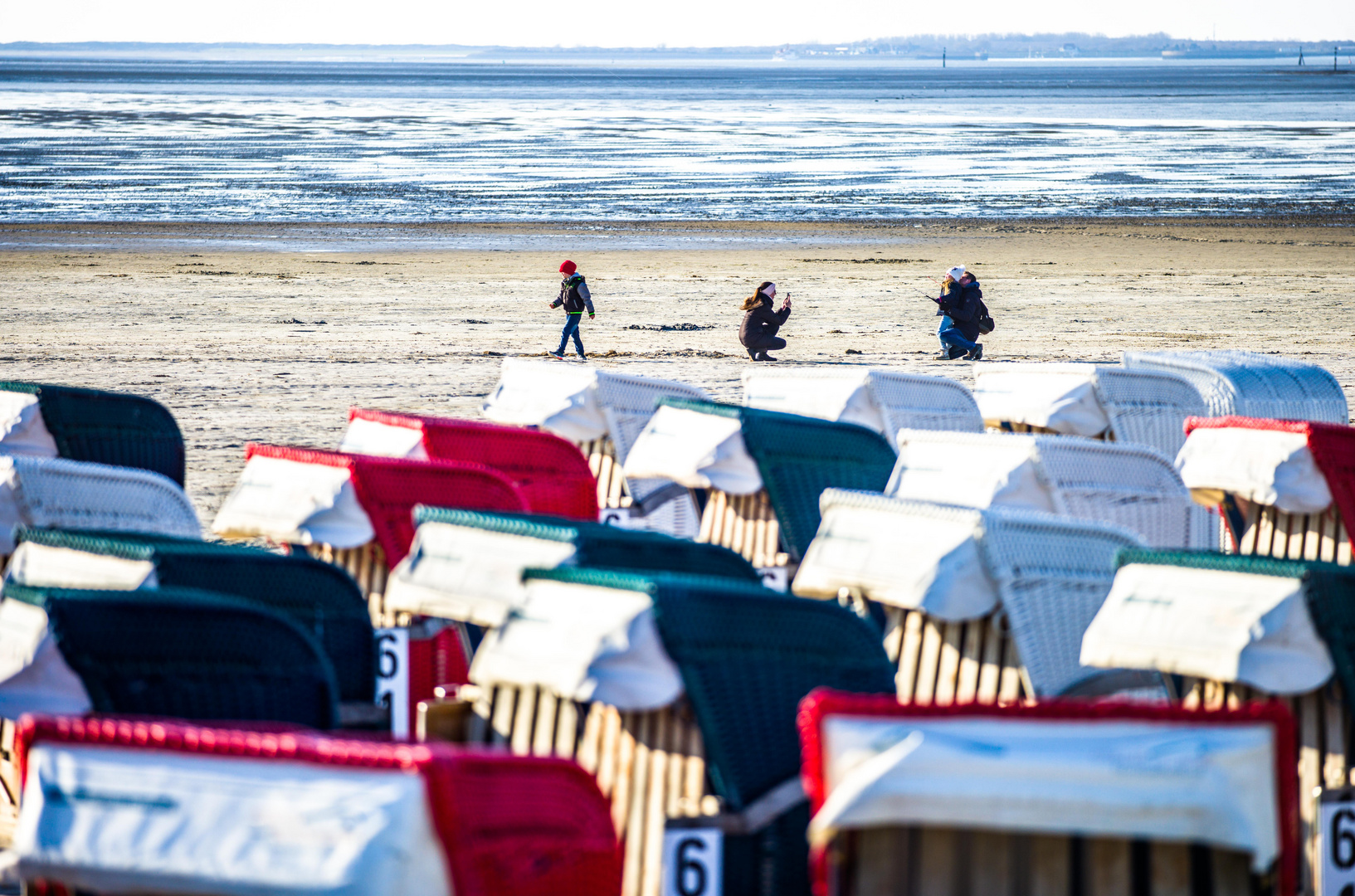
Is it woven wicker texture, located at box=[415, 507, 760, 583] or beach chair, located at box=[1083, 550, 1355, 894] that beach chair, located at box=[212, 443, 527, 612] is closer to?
woven wicker texture, located at box=[415, 507, 760, 583]

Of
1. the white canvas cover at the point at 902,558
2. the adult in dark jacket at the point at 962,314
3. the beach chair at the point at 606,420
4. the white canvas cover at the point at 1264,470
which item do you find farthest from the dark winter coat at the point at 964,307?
the white canvas cover at the point at 902,558

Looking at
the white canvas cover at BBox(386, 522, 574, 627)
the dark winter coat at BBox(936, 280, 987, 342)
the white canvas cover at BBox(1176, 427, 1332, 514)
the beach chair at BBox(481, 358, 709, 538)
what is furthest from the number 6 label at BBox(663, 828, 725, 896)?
the dark winter coat at BBox(936, 280, 987, 342)

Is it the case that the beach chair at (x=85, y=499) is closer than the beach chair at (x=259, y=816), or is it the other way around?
the beach chair at (x=259, y=816)

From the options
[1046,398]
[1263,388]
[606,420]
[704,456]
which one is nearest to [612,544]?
[704,456]

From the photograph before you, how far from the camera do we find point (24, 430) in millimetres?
7441

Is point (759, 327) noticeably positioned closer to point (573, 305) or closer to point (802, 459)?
point (573, 305)

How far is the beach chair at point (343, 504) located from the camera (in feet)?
18.9

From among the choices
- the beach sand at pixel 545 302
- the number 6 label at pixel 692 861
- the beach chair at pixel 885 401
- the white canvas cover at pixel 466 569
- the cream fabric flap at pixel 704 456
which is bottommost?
the beach sand at pixel 545 302

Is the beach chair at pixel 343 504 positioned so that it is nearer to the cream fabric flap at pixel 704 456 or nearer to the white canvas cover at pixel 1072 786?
the cream fabric flap at pixel 704 456

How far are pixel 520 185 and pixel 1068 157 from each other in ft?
62.5

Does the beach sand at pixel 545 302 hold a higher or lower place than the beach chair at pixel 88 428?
lower

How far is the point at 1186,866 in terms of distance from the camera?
3.03 meters

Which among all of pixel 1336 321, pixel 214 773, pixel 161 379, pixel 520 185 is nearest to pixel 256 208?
pixel 520 185

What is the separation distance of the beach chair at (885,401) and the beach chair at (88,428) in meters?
3.26
